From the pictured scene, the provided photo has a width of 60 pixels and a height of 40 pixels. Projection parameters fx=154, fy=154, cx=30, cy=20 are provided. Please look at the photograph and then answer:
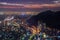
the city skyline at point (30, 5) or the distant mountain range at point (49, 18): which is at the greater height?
the city skyline at point (30, 5)

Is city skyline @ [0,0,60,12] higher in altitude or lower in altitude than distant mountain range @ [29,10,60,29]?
higher

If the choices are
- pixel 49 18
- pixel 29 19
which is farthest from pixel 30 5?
pixel 49 18

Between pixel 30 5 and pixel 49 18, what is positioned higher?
pixel 30 5

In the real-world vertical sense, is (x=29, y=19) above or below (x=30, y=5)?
below

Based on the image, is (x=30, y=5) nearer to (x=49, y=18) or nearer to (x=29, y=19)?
(x=29, y=19)

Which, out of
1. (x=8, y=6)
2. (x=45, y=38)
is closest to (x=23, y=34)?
(x=45, y=38)
